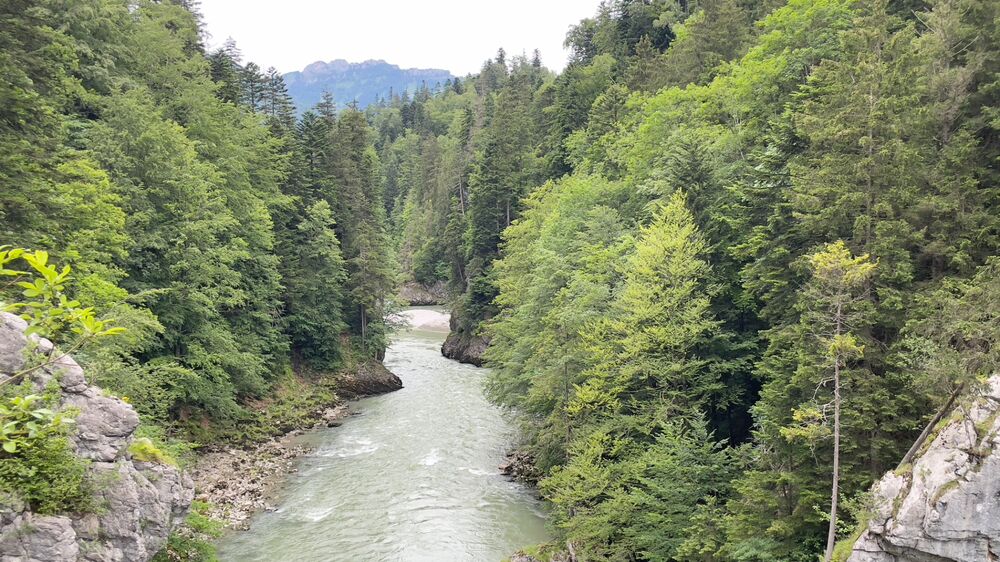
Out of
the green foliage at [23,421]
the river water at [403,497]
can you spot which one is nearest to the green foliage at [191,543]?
the river water at [403,497]

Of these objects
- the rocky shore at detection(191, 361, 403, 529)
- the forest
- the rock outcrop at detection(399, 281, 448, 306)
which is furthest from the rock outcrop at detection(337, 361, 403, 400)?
the rock outcrop at detection(399, 281, 448, 306)

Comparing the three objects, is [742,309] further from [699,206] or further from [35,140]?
[35,140]

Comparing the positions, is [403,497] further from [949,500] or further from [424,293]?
[424,293]

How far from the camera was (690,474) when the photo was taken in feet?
50.8

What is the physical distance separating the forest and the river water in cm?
210

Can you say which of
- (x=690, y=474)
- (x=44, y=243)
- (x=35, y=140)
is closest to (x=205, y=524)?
(x=44, y=243)

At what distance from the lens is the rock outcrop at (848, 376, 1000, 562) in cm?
898

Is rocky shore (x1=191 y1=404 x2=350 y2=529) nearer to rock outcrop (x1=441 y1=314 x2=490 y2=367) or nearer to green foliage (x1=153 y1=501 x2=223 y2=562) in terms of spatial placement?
green foliage (x1=153 y1=501 x2=223 y2=562)

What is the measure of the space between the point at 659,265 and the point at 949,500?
33.6ft

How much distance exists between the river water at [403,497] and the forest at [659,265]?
6.90 ft

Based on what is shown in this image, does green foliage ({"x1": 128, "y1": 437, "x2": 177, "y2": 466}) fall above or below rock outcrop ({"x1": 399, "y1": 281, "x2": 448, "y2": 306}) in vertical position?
above

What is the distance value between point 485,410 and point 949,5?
86.2 ft

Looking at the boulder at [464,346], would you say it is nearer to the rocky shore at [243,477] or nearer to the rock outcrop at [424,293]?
the rocky shore at [243,477]

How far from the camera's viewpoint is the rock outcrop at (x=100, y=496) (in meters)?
8.15
